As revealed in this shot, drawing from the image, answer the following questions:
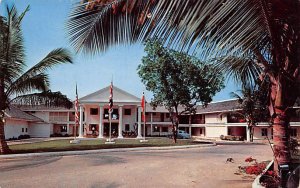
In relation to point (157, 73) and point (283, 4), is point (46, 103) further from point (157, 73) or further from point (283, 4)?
point (283, 4)

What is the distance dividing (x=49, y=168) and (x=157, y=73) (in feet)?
18.5

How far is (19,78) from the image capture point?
11.8 m

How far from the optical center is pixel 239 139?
10234mm

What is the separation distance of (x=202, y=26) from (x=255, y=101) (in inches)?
143

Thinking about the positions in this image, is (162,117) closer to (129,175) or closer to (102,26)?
(129,175)

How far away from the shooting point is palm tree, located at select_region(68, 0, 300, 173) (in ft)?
8.48

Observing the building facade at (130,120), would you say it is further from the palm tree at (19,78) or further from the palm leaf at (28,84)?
the palm leaf at (28,84)

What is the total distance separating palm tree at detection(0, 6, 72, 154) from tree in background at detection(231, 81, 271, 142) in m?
6.04

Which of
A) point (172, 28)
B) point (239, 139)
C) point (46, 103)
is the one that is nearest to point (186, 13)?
point (172, 28)

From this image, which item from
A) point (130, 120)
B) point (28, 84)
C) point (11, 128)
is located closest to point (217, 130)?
point (28, 84)

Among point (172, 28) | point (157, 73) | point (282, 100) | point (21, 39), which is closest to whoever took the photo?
point (172, 28)

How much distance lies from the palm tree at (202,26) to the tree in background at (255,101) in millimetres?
1334

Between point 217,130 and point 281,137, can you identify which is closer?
point 281,137

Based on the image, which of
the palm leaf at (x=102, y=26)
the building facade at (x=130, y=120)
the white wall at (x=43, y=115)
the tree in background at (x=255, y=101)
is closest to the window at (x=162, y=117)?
the building facade at (x=130, y=120)
